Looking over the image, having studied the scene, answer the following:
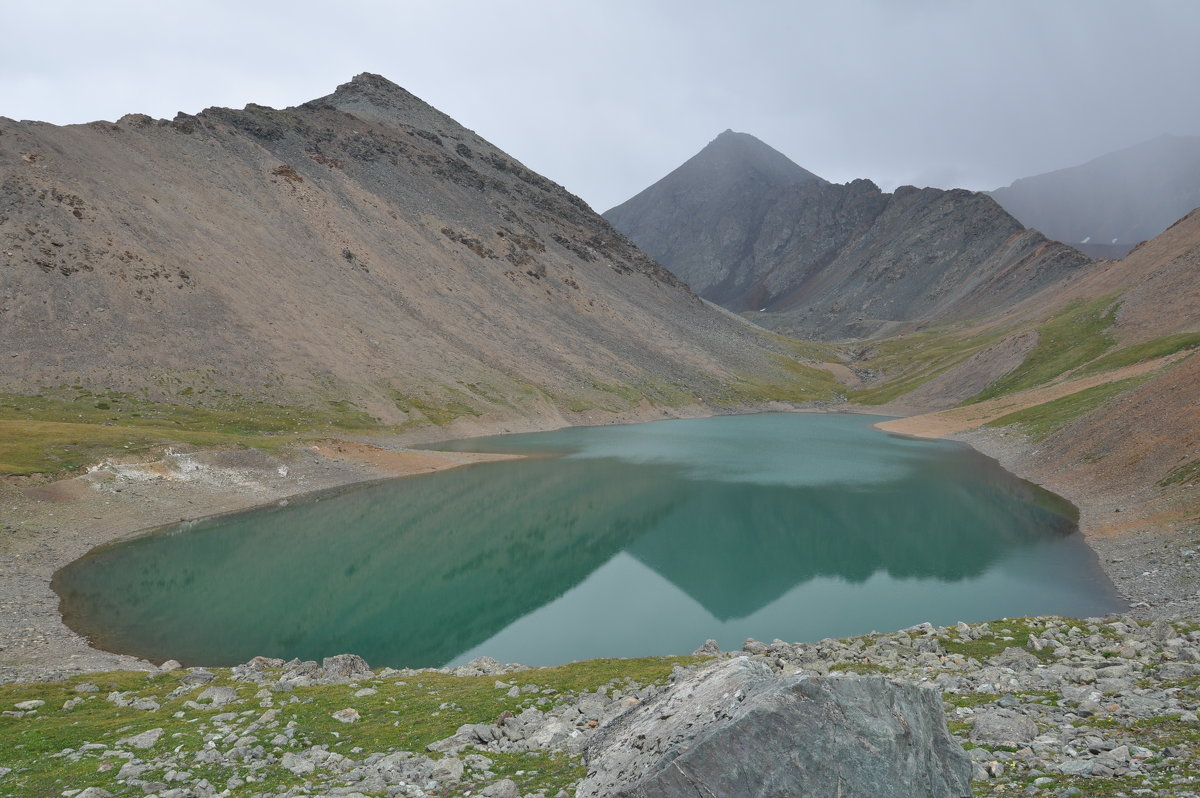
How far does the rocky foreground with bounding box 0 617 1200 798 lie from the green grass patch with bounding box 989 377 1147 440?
169 ft

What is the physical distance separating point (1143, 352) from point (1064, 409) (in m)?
25.2

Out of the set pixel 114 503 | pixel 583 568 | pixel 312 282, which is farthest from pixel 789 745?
pixel 312 282

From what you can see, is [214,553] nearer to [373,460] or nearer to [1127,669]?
[373,460]

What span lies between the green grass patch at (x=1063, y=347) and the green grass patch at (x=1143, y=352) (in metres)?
5.44

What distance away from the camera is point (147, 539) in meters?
46.8

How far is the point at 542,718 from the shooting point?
53.0 ft

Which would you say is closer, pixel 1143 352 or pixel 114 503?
pixel 114 503

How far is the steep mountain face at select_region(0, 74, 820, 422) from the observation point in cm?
9194

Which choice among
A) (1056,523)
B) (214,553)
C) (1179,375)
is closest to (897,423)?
(1179,375)

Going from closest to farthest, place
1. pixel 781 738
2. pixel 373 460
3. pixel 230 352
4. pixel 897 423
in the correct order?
pixel 781 738, pixel 373 460, pixel 230 352, pixel 897 423

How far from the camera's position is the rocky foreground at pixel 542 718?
10.4m

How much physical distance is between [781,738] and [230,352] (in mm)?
105949

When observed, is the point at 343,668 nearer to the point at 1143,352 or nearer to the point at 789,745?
the point at 789,745

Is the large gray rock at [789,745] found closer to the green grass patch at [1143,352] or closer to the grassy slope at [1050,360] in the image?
the grassy slope at [1050,360]
